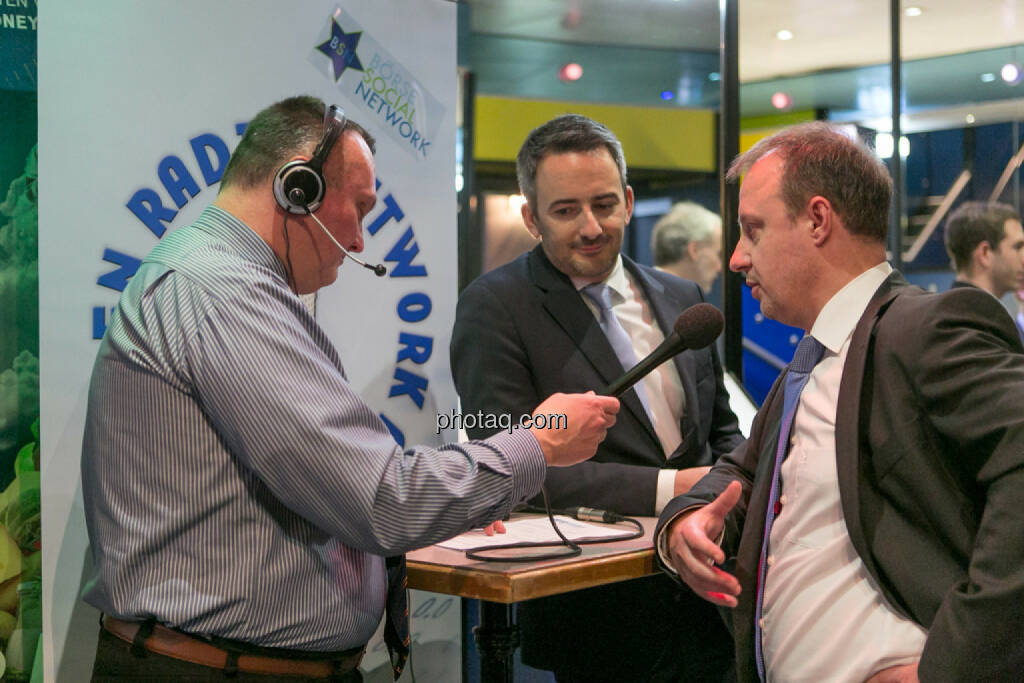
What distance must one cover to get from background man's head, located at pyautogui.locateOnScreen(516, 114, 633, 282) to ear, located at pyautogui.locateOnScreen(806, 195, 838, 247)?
0.75 m

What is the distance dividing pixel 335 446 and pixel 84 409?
0.92m

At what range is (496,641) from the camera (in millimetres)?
1975

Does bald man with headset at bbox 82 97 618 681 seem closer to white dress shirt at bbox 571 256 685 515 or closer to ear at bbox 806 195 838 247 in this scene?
ear at bbox 806 195 838 247

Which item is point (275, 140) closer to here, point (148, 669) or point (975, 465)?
point (148, 669)

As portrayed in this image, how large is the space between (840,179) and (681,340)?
42 centimetres

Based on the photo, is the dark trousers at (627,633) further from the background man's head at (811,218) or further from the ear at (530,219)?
the ear at (530,219)

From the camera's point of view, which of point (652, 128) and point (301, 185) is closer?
point (301, 185)

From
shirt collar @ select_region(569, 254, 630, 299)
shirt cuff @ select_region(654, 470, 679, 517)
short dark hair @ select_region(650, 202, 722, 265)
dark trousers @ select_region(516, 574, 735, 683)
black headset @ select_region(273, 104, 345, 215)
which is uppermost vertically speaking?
short dark hair @ select_region(650, 202, 722, 265)

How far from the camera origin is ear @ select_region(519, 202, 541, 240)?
2.57 metres

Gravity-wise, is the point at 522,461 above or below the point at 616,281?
below

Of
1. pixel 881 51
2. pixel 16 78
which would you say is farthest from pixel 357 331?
pixel 881 51

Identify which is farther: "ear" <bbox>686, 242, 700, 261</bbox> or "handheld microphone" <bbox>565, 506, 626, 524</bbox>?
"ear" <bbox>686, 242, 700, 261</bbox>

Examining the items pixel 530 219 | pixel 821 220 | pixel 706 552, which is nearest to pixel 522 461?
pixel 706 552

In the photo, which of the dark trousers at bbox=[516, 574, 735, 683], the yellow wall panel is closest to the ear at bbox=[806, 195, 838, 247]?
the dark trousers at bbox=[516, 574, 735, 683]
